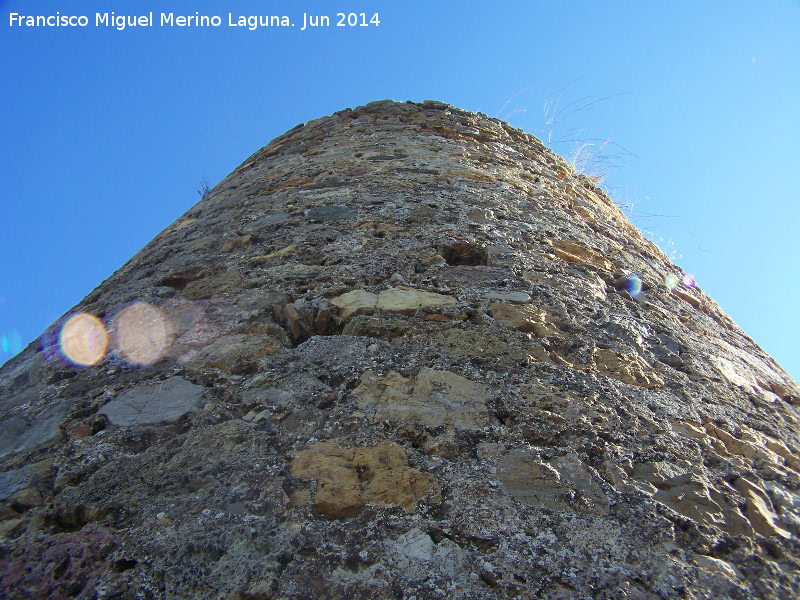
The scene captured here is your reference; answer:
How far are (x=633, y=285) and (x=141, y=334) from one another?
65.1 inches

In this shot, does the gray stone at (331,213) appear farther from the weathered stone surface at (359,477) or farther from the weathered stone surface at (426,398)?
the weathered stone surface at (359,477)

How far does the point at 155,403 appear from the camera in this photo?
161 cm

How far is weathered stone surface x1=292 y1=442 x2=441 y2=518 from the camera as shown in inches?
50.0

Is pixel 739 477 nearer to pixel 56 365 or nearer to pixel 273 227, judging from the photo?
pixel 273 227

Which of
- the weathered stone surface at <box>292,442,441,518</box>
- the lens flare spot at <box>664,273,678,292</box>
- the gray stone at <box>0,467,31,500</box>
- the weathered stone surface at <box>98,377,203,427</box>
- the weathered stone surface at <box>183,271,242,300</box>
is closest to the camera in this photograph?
the weathered stone surface at <box>292,442,441,518</box>

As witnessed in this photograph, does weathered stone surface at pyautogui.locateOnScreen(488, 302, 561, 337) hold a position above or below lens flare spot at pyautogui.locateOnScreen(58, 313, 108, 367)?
above

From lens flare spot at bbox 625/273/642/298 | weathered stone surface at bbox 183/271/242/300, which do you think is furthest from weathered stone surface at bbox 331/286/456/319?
lens flare spot at bbox 625/273/642/298

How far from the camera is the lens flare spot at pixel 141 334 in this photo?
71.7 inches

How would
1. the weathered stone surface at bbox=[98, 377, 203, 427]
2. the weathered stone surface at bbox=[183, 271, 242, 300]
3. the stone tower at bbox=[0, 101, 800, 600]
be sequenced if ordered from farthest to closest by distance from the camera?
1. the weathered stone surface at bbox=[183, 271, 242, 300]
2. the weathered stone surface at bbox=[98, 377, 203, 427]
3. the stone tower at bbox=[0, 101, 800, 600]

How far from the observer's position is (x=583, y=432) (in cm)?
145

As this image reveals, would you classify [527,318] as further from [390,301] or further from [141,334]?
[141,334]

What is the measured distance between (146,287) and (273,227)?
499 millimetres

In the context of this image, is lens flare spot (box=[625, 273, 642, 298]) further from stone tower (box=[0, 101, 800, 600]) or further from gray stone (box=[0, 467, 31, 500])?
gray stone (box=[0, 467, 31, 500])

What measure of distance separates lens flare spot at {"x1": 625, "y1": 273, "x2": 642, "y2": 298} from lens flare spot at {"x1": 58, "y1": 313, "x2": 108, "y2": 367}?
1.72 meters
